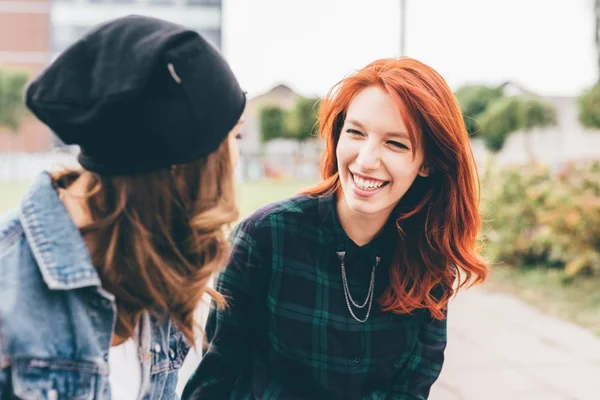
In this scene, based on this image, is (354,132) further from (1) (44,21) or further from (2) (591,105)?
(1) (44,21)

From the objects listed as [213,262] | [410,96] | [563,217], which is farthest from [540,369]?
[213,262]

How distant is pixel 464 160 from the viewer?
215 centimetres

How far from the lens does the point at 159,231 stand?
1.43 metres

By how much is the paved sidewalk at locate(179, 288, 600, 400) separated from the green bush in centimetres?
68

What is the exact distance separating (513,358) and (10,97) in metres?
41.7

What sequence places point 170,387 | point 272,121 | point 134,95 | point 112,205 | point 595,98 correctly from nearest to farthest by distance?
point 134,95 < point 112,205 < point 170,387 < point 595,98 < point 272,121

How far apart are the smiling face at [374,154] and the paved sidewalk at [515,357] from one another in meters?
2.62

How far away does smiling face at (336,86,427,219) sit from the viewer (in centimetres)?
198

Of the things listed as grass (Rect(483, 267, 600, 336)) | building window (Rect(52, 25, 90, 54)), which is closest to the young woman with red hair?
grass (Rect(483, 267, 600, 336))

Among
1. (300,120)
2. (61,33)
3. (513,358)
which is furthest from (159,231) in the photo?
(61,33)

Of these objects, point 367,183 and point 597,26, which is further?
point 597,26

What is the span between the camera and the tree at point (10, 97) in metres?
41.1

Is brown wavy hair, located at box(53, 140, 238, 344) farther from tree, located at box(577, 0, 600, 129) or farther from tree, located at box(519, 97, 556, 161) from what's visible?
tree, located at box(519, 97, 556, 161)

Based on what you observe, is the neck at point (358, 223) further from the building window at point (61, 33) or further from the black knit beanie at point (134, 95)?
the building window at point (61, 33)
